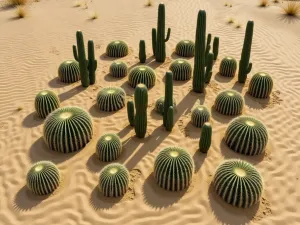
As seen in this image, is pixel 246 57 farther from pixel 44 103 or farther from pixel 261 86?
pixel 44 103

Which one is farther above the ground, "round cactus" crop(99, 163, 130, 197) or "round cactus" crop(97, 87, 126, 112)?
"round cactus" crop(97, 87, 126, 112)

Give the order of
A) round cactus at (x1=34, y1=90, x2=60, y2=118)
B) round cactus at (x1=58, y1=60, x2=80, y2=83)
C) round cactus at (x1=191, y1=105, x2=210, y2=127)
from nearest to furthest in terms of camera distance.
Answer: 1. round cactus at (x1=191, y1=105, x2=210, y2=127)
2. round cactus at (x1=34, y1=90, x2=60, y2=118)
3. round cactus at (x1=58, y1=60, x2=80, y2=83)

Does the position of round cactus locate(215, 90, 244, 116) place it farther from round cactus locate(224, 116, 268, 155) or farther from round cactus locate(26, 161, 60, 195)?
round cactus locate(26, 161, 60, 195)

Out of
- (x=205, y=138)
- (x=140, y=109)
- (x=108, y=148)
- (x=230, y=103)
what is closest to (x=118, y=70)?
(x=140, y=109)

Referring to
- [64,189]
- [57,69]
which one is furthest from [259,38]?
[64,189]

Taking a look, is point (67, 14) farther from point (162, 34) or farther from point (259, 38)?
point (259, 38)

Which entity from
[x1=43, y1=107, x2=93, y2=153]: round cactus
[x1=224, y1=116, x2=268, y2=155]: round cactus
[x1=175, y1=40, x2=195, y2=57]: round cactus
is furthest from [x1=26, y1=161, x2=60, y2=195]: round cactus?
[x1=175, y1=40, x2=195, y2=57]: round cactus

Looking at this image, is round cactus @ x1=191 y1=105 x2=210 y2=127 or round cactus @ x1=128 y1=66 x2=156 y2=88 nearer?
round cactus @ x1=191 y1=105 x2=210 y2=127
